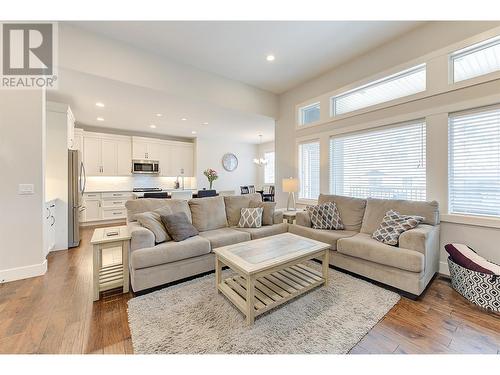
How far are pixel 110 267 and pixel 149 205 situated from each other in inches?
34.2

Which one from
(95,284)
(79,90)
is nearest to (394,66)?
(95,284)

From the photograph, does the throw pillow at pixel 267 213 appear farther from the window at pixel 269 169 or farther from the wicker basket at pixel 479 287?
the window at pixel 269 169

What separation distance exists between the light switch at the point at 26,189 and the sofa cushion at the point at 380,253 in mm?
3936

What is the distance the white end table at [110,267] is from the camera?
214cm

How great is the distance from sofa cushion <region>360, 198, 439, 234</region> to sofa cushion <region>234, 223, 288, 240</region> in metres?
1.18

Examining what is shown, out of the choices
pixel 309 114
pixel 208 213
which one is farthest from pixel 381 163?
pixel 208 213

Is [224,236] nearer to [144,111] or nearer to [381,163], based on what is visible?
[381,163]

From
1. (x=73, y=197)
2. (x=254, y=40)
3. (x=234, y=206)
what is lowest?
(x=234, y=206)

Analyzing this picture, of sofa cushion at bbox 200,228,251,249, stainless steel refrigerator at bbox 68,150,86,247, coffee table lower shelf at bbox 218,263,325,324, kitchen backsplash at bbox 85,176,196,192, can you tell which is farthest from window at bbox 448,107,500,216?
kitchen backsplash at bbox 85,176,196,192

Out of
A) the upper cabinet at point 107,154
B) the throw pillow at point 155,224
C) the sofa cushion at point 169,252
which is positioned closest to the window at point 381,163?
the sofa cushion at point 169,252

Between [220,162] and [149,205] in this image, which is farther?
[220,162]

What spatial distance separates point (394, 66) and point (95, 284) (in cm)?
469

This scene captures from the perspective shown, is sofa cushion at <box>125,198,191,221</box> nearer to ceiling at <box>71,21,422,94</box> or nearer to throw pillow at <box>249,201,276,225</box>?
throw pillow at <box>249,201,276,225</box>

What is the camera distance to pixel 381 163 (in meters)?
3.46
